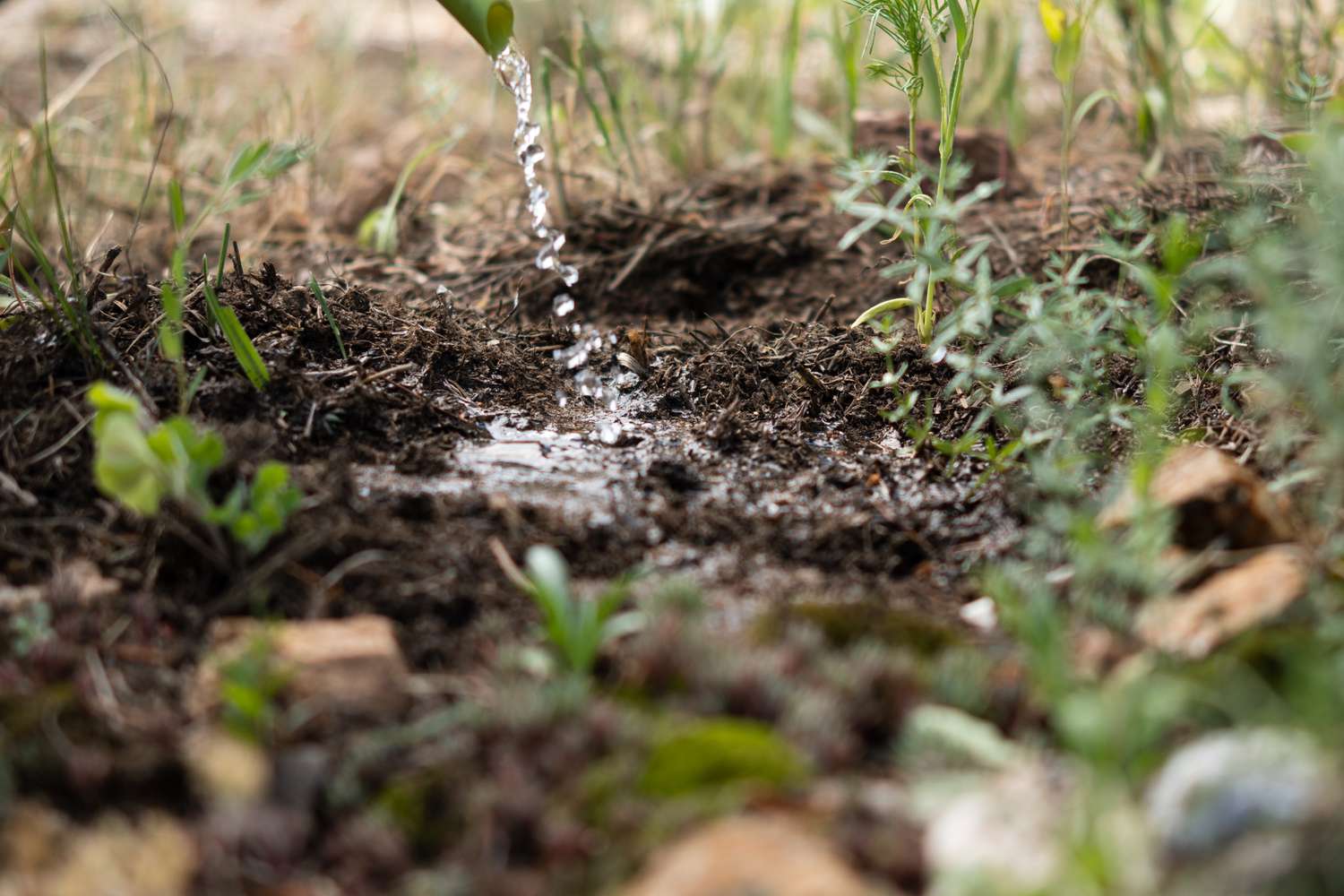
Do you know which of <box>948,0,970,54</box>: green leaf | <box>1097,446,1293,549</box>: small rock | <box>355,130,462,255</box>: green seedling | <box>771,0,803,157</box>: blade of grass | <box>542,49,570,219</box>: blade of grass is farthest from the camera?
<box>771,0,803,157</box>: blade of grass

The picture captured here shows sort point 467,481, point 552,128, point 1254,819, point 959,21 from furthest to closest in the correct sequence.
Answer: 1. point 552,128
2. point 959,21
3. point 467,481
4. point 1254,819

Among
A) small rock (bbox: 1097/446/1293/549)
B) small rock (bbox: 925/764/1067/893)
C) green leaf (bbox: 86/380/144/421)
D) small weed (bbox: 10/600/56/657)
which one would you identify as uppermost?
green leaf (bbox: 86/380/144/421)

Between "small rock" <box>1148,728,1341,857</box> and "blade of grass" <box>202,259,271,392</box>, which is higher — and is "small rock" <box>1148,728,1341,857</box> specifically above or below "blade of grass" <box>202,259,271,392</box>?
below

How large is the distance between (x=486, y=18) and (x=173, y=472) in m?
1.39

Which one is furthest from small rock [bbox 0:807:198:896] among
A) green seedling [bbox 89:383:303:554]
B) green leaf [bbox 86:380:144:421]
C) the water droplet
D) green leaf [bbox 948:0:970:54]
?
green leaf [bbox 948:0:970:54]

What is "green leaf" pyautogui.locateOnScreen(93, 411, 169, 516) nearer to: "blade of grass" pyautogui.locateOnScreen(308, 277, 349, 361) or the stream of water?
"blade of grass" pyautogui.locateOnScreen(308, 277, 349, 361)

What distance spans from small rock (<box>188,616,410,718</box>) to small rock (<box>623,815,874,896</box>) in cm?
47

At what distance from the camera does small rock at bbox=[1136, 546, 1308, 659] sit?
144 cm

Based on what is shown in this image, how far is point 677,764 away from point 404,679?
0.42 meters

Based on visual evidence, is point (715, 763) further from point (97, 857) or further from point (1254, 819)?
point (97, 857)

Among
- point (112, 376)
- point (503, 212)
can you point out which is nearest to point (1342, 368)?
point (112, 376)

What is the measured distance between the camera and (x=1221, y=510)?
1.63 metres

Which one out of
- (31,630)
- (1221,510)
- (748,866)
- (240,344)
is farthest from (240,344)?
(1221,510)

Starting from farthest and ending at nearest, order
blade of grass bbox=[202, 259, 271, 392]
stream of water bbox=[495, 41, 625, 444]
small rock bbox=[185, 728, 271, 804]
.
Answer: stream of water bbox=[495, 41, 625, 444] < blade of grass bbox=[202, 259, 271, 392] < small rock bbox=[185, 728, 271, 804]
